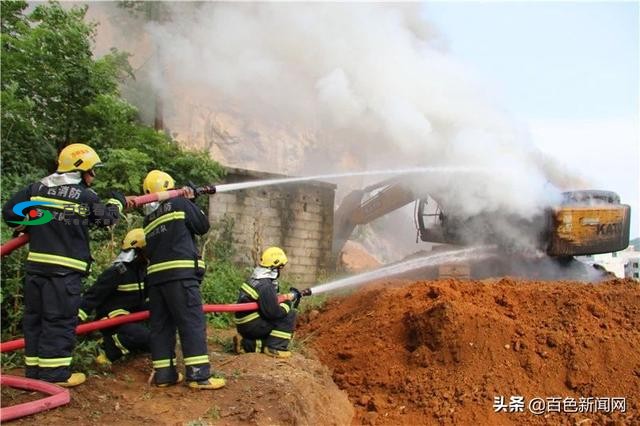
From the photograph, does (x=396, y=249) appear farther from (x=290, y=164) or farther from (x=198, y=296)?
(x=198, y=296)

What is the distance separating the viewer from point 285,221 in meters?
10.7

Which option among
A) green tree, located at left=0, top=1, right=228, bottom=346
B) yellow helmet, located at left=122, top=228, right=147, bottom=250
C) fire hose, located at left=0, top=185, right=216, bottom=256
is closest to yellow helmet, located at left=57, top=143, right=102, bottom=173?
fire hose, located at left=0, top=185, right=216, bottom=256

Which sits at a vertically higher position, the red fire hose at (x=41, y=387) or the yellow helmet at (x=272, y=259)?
the yellow helmet at (x=272, y=259)

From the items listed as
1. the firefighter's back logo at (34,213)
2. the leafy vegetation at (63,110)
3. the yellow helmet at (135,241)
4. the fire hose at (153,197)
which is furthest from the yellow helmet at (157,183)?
the leafy vegetation at (63,110)

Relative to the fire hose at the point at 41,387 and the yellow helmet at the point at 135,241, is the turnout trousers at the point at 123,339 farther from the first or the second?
the yellow helmet at the point at 135,241

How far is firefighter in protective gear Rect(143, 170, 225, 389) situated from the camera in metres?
4.09

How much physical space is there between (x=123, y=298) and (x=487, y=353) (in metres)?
3.53

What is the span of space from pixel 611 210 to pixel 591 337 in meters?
3.55

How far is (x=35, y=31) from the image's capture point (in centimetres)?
753


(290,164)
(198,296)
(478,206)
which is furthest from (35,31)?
(290,164)

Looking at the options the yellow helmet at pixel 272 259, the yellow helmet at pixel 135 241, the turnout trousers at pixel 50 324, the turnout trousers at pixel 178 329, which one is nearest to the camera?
the turnout trousers at pixel 50 324

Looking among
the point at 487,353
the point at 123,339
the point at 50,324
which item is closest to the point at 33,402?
the point at 50,324

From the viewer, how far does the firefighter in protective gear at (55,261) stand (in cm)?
378

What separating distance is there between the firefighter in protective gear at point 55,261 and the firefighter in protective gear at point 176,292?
45 centimetres
